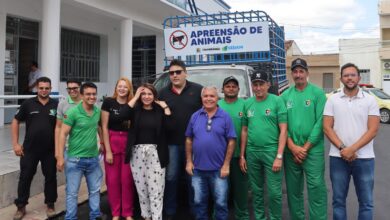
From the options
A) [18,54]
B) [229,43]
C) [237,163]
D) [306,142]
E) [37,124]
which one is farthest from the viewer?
[18,54]

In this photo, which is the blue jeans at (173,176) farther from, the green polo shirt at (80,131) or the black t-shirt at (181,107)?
the green polo shirt at (80,131)

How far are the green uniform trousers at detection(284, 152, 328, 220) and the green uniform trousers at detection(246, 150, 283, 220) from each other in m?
0.15

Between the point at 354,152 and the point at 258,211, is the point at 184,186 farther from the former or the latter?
the point at 354,152

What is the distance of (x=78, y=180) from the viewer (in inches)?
177

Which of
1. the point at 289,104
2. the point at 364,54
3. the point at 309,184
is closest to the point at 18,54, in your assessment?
the point at 289,104

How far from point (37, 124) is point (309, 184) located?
3.16 meters

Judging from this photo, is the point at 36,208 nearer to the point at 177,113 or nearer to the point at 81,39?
the point at 177,113

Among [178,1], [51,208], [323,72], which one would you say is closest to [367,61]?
[323,72]

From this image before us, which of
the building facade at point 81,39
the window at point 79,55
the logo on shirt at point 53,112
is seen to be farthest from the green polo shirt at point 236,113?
the window at point 79,55

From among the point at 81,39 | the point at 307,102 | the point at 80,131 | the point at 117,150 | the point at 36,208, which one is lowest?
the point at 36,208

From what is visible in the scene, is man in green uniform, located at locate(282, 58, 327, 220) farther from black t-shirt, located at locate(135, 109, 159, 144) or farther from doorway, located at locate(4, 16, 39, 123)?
doorway, located at locate(4, 16, 39, 123)

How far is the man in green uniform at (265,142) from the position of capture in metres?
4.07

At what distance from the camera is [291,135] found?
4125 mm

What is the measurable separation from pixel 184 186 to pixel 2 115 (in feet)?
20.2
